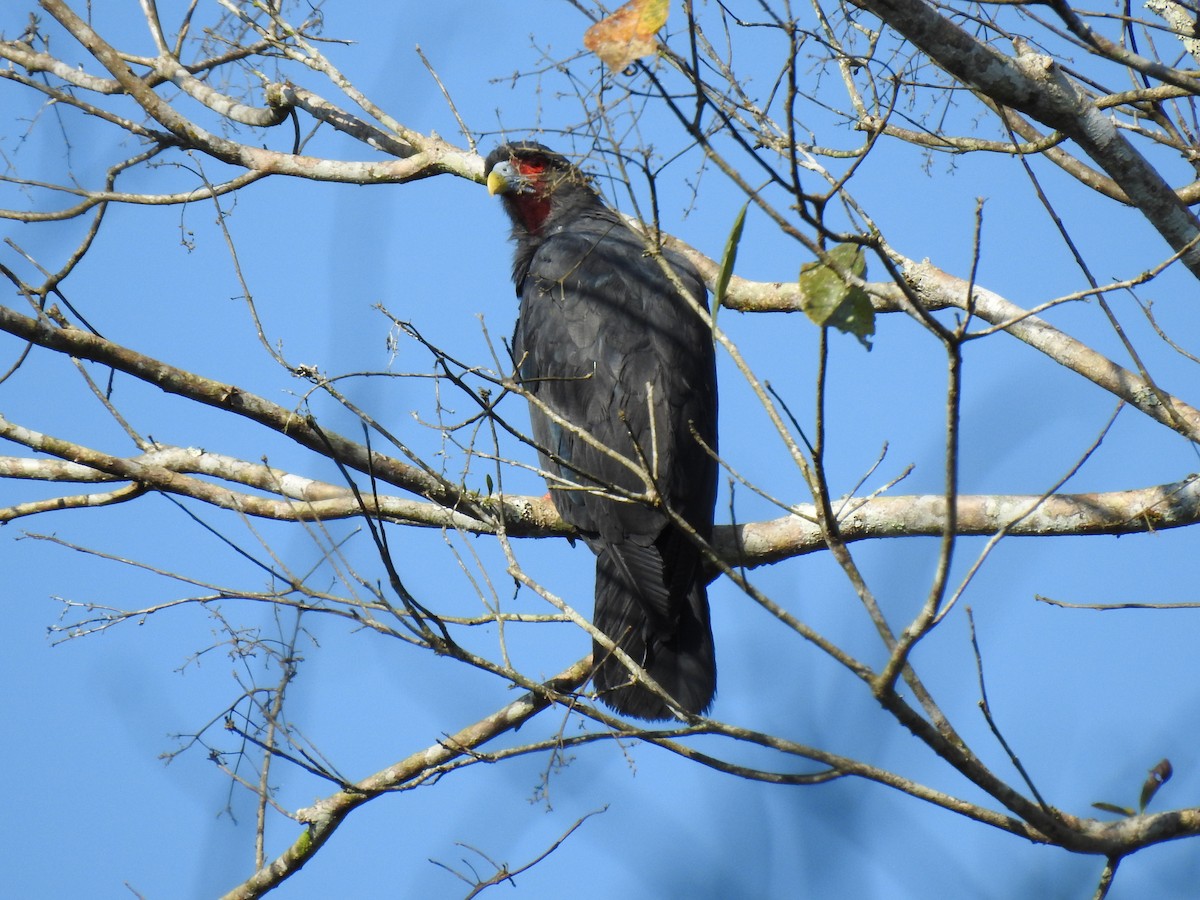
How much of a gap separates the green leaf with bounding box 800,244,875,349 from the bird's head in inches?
146

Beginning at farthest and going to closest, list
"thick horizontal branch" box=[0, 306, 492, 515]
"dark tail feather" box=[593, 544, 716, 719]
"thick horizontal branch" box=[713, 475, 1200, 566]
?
1. "dark tail feather" box=[593, 544, 716, 719]
2. "thick horizontal branch" box=[713, 475, 1200, 566]
3. "thick horizontal branch" box=[0, 306, 492, 515]

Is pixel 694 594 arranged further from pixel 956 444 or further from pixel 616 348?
pixel 956 444

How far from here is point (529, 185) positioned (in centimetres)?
628

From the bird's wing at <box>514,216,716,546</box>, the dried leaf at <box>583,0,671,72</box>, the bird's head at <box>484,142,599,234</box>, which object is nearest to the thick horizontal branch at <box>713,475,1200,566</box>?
the bird's wing at <box>514,216,716,546</box>

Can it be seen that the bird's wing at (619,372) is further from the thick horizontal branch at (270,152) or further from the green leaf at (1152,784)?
the green leaf at (1152,784)

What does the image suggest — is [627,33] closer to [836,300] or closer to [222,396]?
[836,300]

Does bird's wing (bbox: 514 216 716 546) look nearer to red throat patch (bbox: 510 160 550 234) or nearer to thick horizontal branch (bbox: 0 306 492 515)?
thick horizontal branch (bbox: 0 306 492 515)

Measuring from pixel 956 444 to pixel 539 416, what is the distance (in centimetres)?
357

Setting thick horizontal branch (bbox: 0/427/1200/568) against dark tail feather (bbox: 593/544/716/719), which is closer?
Result: thick horizontal branch (bbox: 0/427/1200/568)

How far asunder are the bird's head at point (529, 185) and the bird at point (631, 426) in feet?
1.00

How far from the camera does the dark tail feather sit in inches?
174

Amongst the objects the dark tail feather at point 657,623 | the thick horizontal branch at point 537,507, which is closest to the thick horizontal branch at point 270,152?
the thick horizontal branch at point 537,507

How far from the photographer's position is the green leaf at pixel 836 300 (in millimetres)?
2252

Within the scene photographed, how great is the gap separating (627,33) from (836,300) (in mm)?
716
